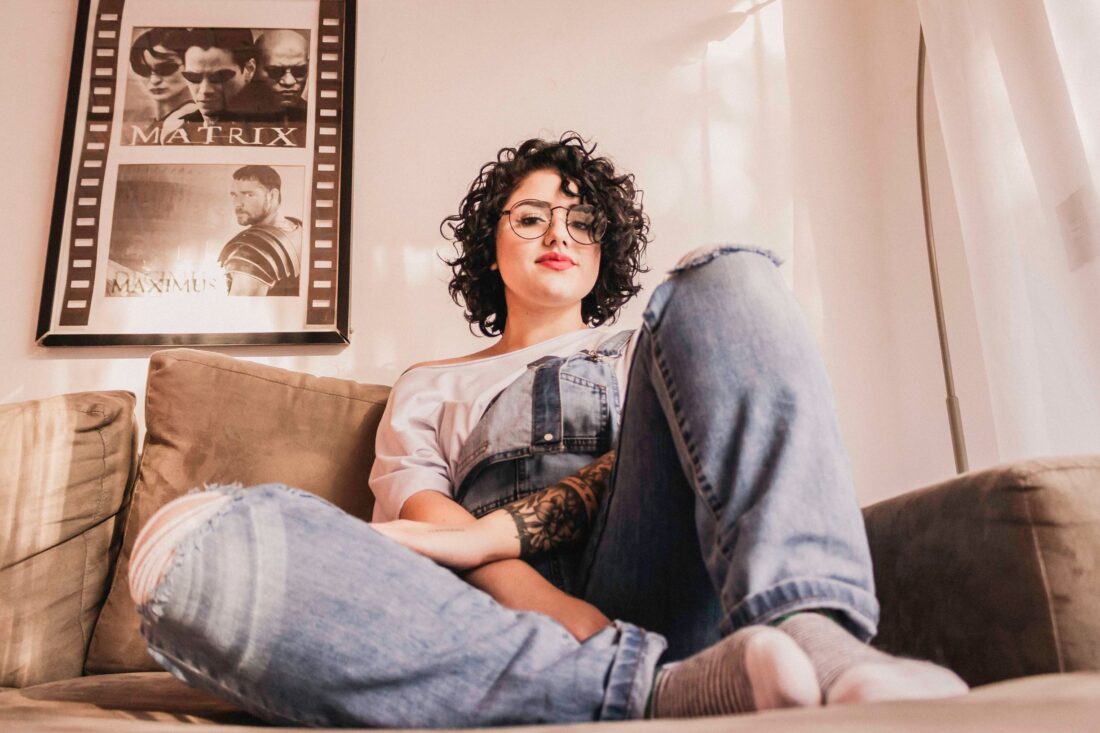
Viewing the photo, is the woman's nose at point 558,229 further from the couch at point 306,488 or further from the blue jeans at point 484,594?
the blue jeans at point 484,594

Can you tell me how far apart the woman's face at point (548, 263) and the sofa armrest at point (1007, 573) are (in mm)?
702

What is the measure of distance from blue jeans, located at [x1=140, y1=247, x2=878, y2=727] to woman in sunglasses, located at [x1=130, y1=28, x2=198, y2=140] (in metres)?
1.71

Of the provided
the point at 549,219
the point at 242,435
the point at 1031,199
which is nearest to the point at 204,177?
the point at 242,435

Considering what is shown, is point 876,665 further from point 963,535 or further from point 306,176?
point 306,176

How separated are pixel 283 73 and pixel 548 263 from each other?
1065 mm

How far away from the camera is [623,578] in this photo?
79cm

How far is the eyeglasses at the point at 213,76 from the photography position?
2018 millimetres

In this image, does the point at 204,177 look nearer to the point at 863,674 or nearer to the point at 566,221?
the point at 566,221

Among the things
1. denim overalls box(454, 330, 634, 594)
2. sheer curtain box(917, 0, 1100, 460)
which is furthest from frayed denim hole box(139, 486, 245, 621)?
sheer curtain box(917, 0, 1100, 460)

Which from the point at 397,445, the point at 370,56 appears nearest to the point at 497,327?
the point at 397,445

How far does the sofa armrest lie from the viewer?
0.69 meters

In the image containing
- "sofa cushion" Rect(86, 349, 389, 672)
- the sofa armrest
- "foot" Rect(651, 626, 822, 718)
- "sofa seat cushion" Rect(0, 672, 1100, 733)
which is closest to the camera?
"sofa seat cushion" Rect(0, 672, 1100, 733)

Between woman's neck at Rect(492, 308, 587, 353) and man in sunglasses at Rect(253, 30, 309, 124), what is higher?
man in sunglasses at Rect(253, 30, 309, 124)

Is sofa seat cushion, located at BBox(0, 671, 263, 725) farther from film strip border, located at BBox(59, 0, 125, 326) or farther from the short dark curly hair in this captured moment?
film strip border, located at BBox(59, 0, 125, 326)
